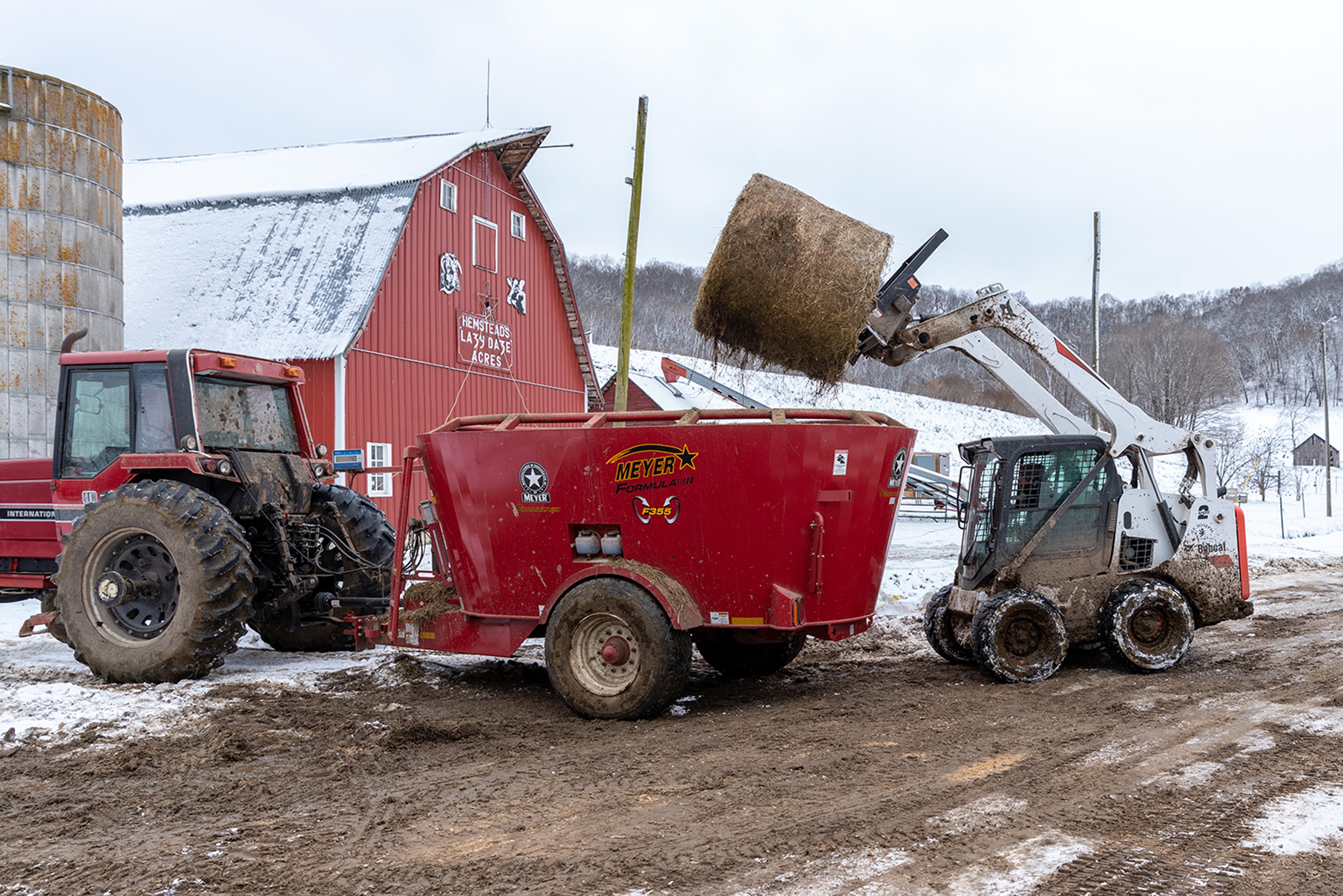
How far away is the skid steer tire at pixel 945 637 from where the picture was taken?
832cm

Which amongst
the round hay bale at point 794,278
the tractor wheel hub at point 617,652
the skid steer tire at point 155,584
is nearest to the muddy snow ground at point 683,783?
the skid steer tire at point 155,584

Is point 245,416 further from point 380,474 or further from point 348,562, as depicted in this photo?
point 380,474

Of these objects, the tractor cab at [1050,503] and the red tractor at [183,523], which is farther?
the tractor cab at [1050,503]

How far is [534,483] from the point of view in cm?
666

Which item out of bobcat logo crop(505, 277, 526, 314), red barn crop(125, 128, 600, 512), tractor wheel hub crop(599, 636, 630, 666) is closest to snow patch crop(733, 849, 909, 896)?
tractor wheel hub crop(599, 636, 630, 666)

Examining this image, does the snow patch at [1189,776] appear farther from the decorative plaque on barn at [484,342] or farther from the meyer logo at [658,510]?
the decorative plaque on barn at [484,342]

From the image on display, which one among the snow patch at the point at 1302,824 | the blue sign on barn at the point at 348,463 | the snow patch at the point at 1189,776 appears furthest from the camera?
the blue sign on barn at the point at 348,463

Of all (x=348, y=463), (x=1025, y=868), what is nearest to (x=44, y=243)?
(x=348, y=463)

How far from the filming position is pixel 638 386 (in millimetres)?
36906

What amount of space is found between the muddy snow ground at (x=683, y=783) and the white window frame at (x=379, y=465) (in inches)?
337

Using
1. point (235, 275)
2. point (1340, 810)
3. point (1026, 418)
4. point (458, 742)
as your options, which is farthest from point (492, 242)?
point (1026, 418)

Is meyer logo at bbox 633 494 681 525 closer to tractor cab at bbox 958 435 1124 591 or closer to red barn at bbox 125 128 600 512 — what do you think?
tractor cab at bbox 958 435 1124 591

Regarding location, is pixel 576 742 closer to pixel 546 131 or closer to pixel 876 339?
pixel 876 339

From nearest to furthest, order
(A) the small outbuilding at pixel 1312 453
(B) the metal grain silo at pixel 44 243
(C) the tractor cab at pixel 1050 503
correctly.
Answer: (C) the tractor cab at pixel 1050 503 → (B) the metal grain silo at pixel 44 243 → (A) the small outbuilding at pixel 1312 453
